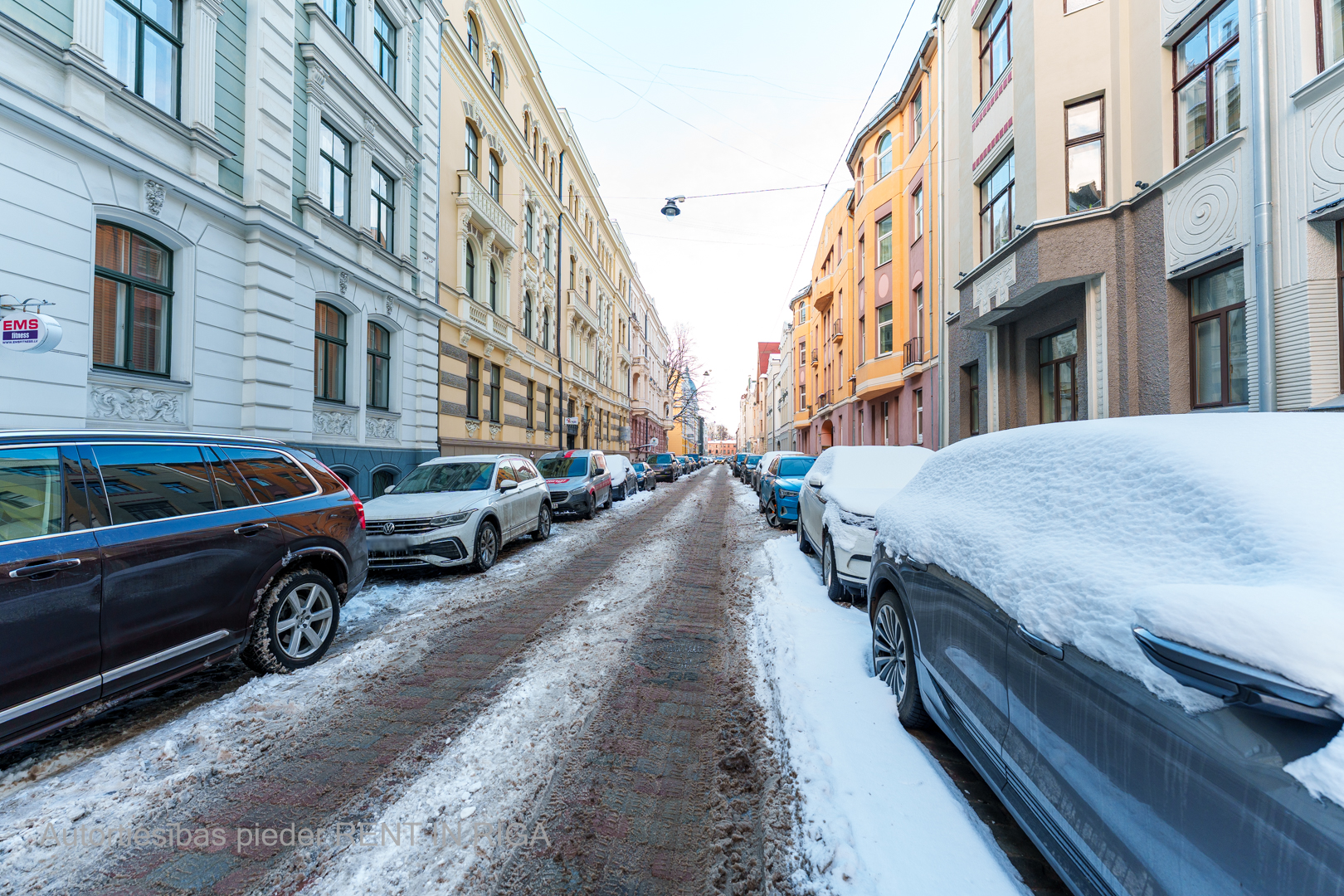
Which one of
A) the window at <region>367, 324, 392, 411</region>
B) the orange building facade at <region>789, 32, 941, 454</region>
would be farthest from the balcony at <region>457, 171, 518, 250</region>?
the orange building facade at <region>789, 32, 941, 454</region>

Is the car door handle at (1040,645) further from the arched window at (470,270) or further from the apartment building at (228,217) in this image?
the arched window at (470,270)

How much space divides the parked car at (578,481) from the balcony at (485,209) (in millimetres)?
7813

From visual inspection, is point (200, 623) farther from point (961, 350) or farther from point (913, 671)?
point (961, 350)

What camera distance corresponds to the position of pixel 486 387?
18.5 m

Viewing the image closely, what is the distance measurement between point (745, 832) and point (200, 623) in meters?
3.36

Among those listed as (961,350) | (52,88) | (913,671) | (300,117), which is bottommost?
(913,671)

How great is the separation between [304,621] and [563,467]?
11.2 m

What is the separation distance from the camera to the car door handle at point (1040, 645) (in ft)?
5.75

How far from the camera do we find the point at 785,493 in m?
11.4

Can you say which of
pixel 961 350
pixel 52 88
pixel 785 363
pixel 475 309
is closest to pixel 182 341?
pixel 52 88

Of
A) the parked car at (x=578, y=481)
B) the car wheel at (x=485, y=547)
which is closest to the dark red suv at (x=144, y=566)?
the car wheel at (x=485, y=547)

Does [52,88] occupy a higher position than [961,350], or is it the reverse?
[52,88]

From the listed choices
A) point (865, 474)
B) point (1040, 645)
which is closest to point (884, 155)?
point (865, 474)

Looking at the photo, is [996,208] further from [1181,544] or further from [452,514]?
[1181,544]
